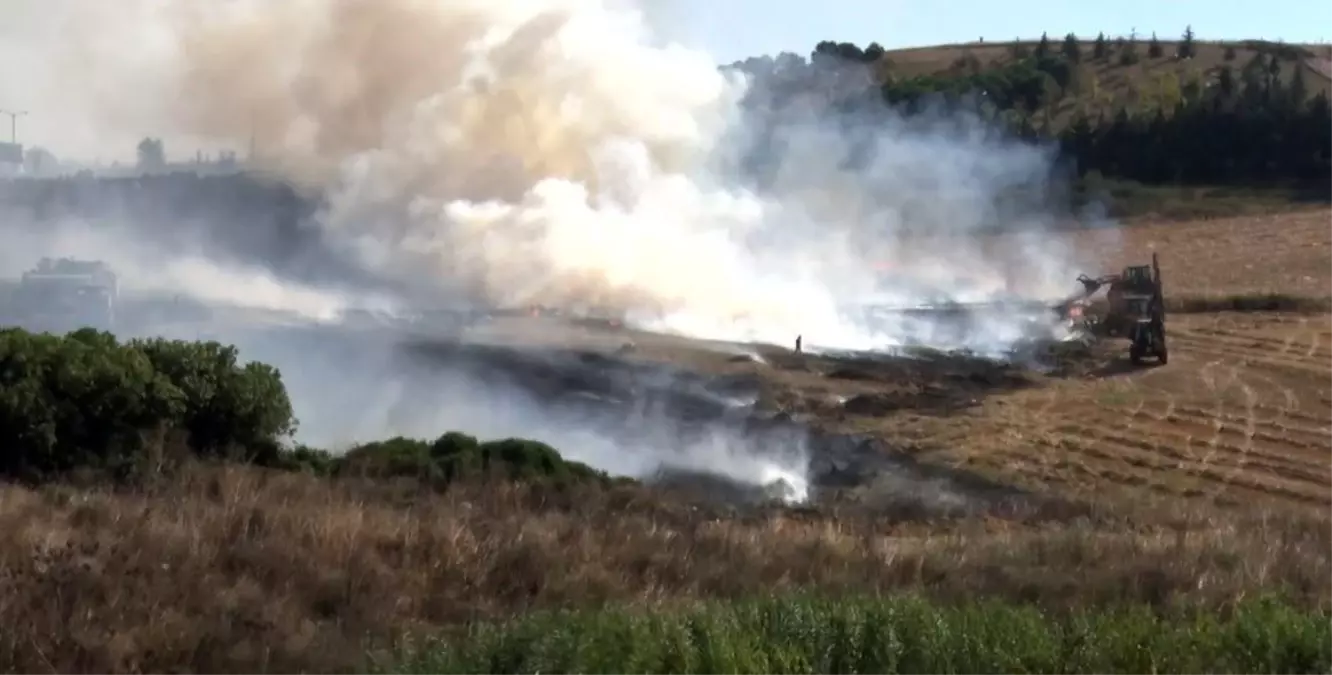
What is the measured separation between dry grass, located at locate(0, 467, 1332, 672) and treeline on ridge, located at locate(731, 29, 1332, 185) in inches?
1601

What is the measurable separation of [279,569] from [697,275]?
103ft

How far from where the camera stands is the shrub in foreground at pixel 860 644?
317 inches

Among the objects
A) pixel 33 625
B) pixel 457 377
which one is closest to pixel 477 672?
pixel 33 625

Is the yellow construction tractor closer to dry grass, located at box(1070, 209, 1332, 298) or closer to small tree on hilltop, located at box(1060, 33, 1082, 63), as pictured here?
dry grass, located at box(1070, 209, 1332, 298)

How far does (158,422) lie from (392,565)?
6.19 meters

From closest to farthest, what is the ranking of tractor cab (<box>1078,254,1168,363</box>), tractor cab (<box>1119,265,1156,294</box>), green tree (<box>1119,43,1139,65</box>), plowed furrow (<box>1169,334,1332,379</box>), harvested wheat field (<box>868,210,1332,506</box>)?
1. harvested wheat field (<box>868,210,1332,506</box>)
2. plowed furrow (<box>1169,334,1332,379</box>)
3. tractor cab (<box>1078,254,1168,363</box>)
4. tractor cab (<box>1119,265,1156,294</box>)
5. green tree (<box>1119,43,1139,65</box>)

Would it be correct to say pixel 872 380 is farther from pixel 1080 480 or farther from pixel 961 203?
pixel 961 203

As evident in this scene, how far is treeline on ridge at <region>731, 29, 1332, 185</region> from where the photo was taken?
212 feet

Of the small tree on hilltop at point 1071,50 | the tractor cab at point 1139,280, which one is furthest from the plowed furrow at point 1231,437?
the small tree on hilltop at point 1071,50

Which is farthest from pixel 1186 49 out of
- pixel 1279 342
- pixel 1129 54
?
pixel 1279 342

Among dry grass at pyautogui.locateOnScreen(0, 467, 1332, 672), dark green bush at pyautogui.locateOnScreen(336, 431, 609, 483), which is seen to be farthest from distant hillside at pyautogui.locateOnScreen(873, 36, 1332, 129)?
dry grass at pyautogui.locateOnScreen(0, 467, 1332, 672)

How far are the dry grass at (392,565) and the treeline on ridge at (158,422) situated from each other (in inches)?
49.6

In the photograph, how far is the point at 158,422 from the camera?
16.0 meters

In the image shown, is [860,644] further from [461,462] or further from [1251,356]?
[1251,356]
